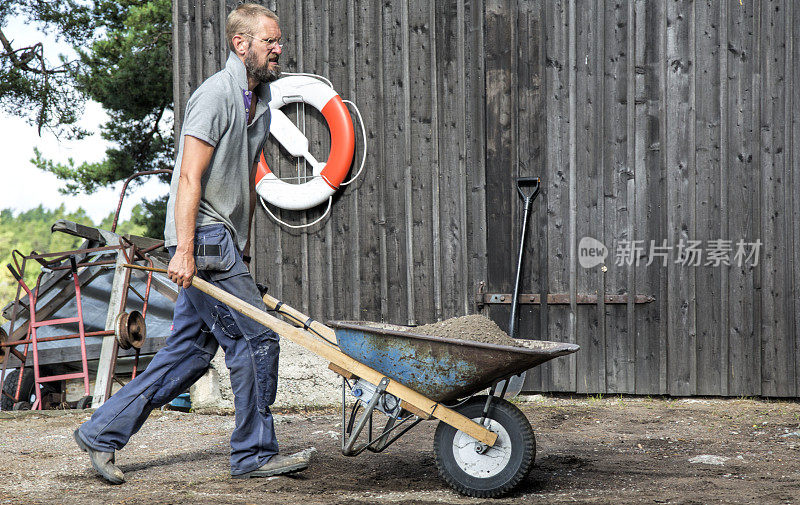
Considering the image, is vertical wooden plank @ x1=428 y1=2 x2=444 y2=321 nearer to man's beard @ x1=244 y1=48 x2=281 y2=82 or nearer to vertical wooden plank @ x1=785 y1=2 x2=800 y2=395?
vertical wooden plank @ x1=785 y1=2 x2=800 y2=395

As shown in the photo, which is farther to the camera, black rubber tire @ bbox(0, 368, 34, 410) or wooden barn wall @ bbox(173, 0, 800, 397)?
black rubber tire @ bbox(0, 368, 34, 410)

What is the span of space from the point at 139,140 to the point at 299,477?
13080 millimetres

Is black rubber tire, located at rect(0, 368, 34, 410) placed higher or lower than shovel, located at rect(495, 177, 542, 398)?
lower

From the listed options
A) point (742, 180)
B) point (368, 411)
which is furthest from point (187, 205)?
point (742, 180)

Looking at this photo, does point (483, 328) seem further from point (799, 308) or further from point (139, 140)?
point (139, 140)

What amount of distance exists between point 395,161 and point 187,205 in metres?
2.87

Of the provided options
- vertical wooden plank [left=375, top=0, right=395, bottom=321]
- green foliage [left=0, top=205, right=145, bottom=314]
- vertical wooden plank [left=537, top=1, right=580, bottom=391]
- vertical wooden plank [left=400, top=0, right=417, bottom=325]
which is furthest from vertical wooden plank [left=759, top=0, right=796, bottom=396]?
green foliage [left=0, top=205, right=145, bottom=314]

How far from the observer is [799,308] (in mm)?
5156

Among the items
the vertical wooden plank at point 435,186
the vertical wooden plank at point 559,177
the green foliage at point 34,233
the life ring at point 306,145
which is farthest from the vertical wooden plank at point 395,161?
the green foliage at point 34,233

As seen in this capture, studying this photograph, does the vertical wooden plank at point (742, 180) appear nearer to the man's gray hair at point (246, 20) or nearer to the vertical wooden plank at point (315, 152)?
the vertical wooden plank at point (315, 152)

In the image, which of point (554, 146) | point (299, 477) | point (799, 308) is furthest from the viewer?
point (554, 146)

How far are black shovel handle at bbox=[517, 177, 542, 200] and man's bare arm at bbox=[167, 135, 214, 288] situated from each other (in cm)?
286

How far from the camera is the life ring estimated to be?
229 inches

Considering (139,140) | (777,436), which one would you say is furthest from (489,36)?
(139,140)
